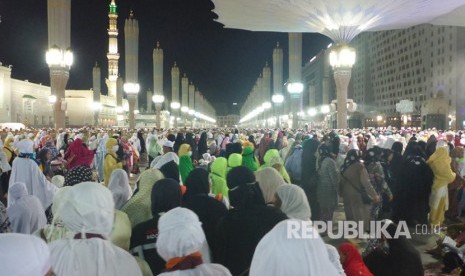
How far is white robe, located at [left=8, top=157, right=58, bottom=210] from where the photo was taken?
22.9 ft

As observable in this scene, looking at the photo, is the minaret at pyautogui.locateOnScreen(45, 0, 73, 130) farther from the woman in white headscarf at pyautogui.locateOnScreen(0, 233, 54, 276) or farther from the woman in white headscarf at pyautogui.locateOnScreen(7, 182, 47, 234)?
the woman in white headscarf at pyautogui.locateOnScreen(0, 233, 54, 276)

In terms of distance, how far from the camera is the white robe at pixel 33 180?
22.9 feet

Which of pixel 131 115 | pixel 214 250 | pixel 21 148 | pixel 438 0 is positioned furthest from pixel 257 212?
pixel 131 115

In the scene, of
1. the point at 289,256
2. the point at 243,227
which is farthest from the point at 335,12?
the point at 289,256

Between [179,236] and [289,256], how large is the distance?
659mm

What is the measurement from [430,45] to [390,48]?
18535 millimetres

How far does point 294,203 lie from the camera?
416 cm

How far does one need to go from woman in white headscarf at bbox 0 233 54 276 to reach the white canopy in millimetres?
18280

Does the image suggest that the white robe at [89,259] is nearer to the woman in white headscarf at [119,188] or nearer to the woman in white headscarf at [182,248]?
the woman in white headscarf at [182,248]

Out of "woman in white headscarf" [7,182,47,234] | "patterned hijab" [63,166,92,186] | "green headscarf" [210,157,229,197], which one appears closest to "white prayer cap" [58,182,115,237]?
"woman in white headscarf" [7,182,47,234]

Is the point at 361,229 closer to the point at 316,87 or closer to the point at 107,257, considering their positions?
the point at 107,257

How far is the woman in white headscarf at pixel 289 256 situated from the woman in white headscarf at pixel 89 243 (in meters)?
0.83

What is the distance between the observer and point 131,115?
126ft

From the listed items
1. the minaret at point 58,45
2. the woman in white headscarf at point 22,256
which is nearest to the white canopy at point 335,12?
the minaret at point 58,45
